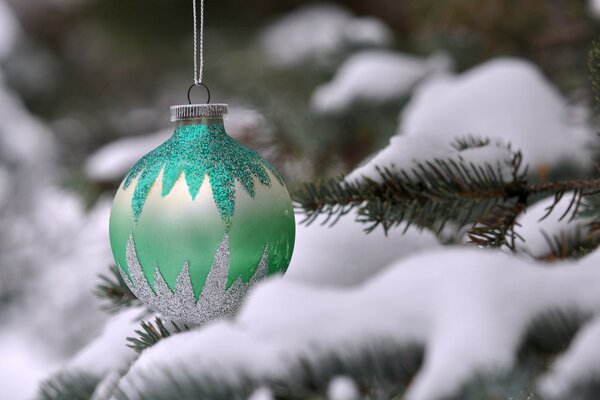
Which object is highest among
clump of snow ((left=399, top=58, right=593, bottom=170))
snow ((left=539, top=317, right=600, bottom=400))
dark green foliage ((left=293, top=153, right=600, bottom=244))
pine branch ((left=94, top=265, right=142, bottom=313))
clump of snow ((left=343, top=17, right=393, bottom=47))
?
clump of snow ((left=343, top=17, right=393, bottom=47))

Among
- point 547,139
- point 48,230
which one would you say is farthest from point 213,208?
point 48,230

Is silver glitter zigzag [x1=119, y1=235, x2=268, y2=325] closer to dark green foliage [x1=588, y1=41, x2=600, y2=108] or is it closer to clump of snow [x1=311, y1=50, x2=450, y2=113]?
dark green foliage [x1=588, y1=41, x2=600, y2=108]

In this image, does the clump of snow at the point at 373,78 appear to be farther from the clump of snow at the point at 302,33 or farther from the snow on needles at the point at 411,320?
the snow on needles at the point at 411,320

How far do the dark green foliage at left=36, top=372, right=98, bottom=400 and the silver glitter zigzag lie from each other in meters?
0.11

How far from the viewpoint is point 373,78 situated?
133 cm

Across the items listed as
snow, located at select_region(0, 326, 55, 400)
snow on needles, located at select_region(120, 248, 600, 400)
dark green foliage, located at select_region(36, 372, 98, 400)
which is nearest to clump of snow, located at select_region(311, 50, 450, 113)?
dark green foliage, located at select_region(36, 372, 98, 400)

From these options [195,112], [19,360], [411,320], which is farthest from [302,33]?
[411,320]

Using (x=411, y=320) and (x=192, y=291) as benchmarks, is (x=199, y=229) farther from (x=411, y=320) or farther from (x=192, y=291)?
(x=411, y=320)

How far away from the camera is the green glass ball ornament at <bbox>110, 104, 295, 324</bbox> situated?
2.31 ft

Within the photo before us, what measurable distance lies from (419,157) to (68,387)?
0.40m

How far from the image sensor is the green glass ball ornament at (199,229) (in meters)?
0.71

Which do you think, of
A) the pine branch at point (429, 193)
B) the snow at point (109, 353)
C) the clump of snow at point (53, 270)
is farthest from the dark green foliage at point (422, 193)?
the clump of snow at point (53, 270)

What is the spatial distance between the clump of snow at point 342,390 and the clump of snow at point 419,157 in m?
0.35

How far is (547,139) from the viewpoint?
1.17 m
